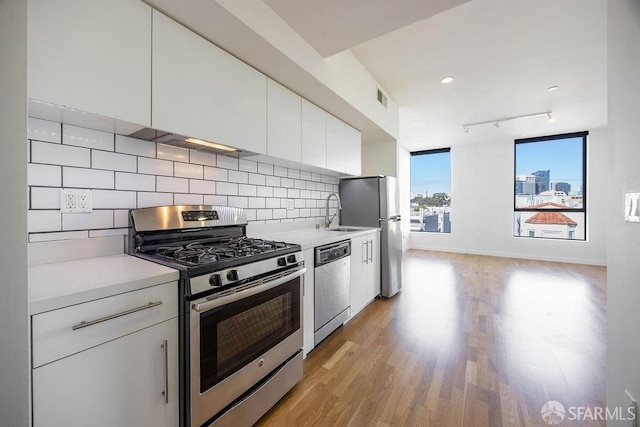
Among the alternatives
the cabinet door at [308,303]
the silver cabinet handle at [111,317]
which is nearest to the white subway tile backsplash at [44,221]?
the silver cabinet handle at [111,317]

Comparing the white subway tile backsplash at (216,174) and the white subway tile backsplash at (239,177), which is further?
the white subway tile backsplash at (239,177)

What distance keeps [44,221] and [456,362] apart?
2665 mm

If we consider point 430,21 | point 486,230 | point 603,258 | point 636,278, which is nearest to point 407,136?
point 486,230

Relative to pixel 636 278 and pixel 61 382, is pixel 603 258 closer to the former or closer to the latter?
pixel 636 278

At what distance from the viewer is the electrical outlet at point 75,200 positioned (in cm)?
125

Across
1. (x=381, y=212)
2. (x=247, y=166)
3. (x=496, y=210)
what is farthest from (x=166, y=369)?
(x=496, y=210)

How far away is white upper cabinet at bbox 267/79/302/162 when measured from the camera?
6.35 feet

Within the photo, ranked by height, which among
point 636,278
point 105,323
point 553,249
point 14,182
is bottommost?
point 553,249

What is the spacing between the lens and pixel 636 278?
984 millimetres

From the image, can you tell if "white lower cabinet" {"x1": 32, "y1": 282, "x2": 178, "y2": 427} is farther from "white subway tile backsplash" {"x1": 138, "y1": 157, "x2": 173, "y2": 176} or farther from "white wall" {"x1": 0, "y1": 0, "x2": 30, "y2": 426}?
"white subway tile backsplash" {"x1": 138, "y1": 157, "x2": 173, "y2": 176}

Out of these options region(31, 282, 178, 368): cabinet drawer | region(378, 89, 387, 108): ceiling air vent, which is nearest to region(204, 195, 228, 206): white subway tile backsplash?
region(31, 282, 178, 368): cabinet drawer

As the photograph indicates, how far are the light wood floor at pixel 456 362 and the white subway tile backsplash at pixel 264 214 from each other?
1.21 m

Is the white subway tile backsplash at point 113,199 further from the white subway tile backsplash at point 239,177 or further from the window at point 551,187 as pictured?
the window at point 551,187

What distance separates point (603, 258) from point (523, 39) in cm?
523
